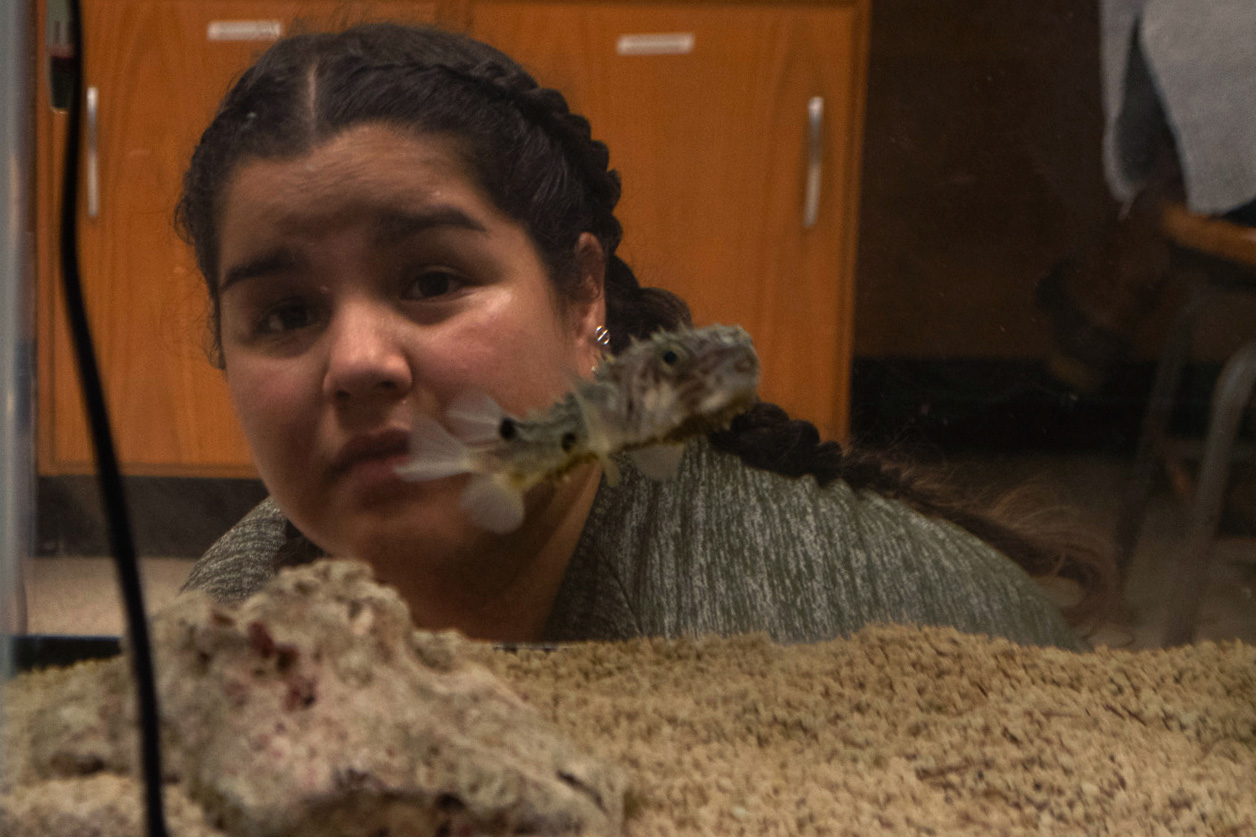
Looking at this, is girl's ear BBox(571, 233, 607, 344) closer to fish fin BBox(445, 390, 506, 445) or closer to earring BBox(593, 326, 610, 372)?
earring BBox(593, 326, 610, 372)

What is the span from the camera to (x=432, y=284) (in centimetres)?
96

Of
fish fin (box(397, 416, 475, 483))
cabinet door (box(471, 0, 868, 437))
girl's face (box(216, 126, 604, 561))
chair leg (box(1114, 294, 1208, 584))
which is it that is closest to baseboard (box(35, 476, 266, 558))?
girl's face (box(216, 126, 604, 561))

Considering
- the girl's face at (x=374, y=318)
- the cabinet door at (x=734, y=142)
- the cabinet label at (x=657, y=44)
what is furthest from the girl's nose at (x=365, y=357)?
the cabinet label at (x=657, y=44)

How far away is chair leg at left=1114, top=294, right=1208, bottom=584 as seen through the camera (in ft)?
4.13

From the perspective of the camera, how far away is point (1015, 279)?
124 cm

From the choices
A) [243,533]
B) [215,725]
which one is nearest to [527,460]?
[215,725]

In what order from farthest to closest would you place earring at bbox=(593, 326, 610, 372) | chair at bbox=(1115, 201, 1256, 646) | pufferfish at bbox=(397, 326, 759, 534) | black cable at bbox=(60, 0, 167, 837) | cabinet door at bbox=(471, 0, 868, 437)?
chair at bbox=(1115, 201, 1256, 646) → cabinet door at bbox=(471, 0, 868, 437) → earring at bbox=(593, 326, 610, 372) → pufferfish at bbox=(397, 326, 759, 534) → black cable at bbox=(60, 0, 167, 837)

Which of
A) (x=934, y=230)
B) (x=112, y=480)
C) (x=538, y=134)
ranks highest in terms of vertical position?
(x=538, y=134)

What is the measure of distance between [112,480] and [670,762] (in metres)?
0.55

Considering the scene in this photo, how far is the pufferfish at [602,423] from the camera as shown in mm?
794

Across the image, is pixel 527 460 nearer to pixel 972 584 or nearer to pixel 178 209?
pixel 178 209

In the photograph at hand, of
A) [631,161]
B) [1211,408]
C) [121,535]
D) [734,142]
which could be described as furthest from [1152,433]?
[121,535]

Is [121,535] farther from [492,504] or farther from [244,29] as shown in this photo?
[244,29]

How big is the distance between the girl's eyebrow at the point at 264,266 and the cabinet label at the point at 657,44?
0.50 metres
